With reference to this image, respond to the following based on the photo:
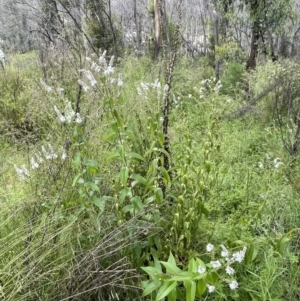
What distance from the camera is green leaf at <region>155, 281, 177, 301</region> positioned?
3.97ft

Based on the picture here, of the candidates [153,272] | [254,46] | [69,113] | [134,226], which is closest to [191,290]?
[153,272]

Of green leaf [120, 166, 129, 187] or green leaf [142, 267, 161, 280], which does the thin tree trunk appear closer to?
green leaf [120, 166, 129, 187]

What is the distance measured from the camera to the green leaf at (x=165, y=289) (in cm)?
121

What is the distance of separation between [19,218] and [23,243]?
0.88 feet

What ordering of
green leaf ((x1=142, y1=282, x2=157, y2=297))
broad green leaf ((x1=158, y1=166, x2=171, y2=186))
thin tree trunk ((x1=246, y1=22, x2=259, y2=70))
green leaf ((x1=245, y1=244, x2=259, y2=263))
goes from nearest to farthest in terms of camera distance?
green leaf ((x1=142, y1=282, x2=157, y2=297))
green leaf ((x1=245, y1=244, x2=259, y2=263))
broad green leaf ((x1=158, y1=166, x2=171, y2=186))
thin tree trunk ((x1=246, y1=22, x2=259, y2=70))

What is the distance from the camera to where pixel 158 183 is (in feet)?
6.04

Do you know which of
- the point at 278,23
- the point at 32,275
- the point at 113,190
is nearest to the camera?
the point at 32,275

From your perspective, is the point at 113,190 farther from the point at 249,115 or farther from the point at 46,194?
the point at 249,115

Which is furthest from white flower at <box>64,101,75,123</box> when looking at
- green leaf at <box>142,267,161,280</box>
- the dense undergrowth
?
green leaf at <box>142,267,161,280</box>

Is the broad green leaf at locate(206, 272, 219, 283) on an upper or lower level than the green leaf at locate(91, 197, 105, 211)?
lower

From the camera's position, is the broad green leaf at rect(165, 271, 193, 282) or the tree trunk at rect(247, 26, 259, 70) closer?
the broad green leaf at rect(165, 271, 193, 282)

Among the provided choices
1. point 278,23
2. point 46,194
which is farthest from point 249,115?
point 46,194

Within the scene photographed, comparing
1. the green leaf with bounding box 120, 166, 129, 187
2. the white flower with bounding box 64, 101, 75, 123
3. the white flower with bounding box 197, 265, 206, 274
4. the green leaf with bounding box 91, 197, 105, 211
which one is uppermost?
the white flower with bounding box 64, 101, 75, 123

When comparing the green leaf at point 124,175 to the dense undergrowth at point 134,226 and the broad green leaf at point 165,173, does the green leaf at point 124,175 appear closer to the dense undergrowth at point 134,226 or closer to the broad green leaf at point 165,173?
the dense undergrowth at point 134,226
